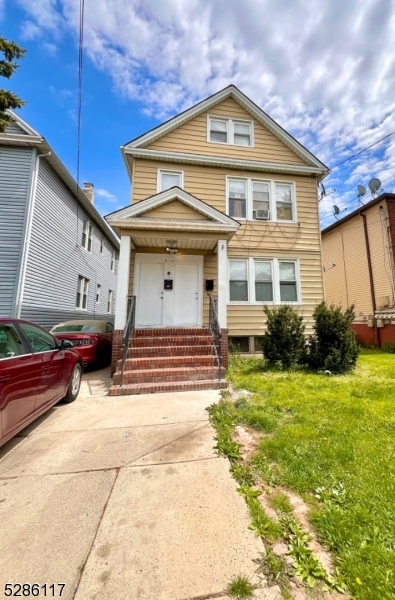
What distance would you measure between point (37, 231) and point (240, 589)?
10.5m

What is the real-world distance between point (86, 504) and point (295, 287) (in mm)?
8457

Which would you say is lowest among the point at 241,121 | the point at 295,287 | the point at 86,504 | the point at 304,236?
the point at 86,504

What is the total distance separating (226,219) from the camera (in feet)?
22.3

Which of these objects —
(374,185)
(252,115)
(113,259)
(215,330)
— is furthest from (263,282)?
(113,259)

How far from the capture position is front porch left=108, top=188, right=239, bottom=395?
566cm

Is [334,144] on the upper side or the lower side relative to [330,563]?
upper

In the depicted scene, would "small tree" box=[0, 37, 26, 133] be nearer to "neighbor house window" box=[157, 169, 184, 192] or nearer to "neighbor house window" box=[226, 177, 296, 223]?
"neighbor house window" box=[157, 169, 184, 192]

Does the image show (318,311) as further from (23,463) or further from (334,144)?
(334,144)

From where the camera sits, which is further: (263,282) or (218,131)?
(218,131)

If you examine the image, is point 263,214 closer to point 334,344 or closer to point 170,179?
point 170,179

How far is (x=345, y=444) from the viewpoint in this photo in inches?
118

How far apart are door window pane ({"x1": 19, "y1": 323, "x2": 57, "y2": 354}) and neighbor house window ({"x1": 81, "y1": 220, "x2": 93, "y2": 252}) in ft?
33.8

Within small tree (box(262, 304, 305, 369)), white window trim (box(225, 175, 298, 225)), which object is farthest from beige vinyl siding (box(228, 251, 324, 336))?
small tree (box(262, 304, 305, 369))

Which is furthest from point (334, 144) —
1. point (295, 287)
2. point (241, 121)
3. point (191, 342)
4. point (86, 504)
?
point (86, 504)
